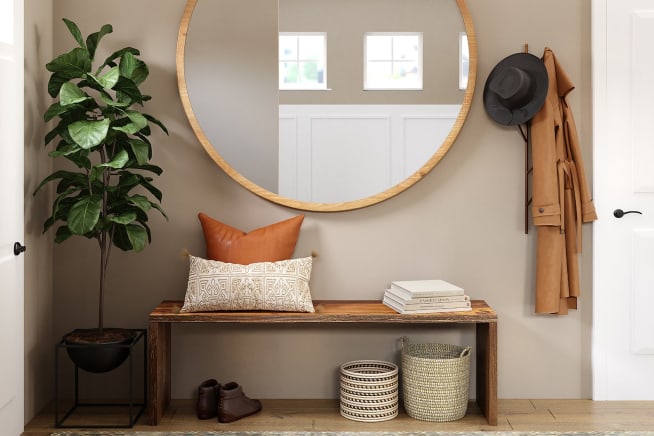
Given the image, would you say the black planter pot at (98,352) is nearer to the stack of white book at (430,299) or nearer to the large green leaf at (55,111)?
the large green leaf at (55,111)

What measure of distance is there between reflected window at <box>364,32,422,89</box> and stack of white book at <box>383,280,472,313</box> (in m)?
0.95

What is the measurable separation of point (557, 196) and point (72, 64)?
7.15 ft

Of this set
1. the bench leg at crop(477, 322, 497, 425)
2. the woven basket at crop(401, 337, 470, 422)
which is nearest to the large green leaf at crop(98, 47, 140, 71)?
the woven basket at crop(401, 337, 470, 422)

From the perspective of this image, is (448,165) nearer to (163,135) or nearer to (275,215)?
(275,215)

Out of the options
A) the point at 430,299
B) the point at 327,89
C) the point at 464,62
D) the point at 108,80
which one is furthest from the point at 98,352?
the point at 464,62

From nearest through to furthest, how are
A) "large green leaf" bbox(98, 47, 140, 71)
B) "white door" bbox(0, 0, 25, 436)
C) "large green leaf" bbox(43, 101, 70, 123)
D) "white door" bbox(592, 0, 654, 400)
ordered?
"white door" bbox(0, 0, 25, 436) < "large green leaf" bbox(43, 101, 70, 123) < "large green leaf" bbox(98, 47, 140, 71) < "white door" bbox(592, 0, 654, 400)

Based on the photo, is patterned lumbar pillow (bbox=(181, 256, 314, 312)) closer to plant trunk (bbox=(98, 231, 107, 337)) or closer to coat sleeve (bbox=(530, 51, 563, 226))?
plant trunk (bbox=(98, 231, 107, 337))

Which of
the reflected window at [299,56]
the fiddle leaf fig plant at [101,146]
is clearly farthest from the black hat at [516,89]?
the fiddle leaf fig plant at [101,146]

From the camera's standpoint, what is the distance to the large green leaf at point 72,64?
3.09m

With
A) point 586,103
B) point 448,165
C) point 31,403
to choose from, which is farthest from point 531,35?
point 31,403

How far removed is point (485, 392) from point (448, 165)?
1047 mm

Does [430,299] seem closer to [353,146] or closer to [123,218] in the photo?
[353,146]

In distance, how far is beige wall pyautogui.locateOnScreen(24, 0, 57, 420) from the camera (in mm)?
3203

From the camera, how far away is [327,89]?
347cm
